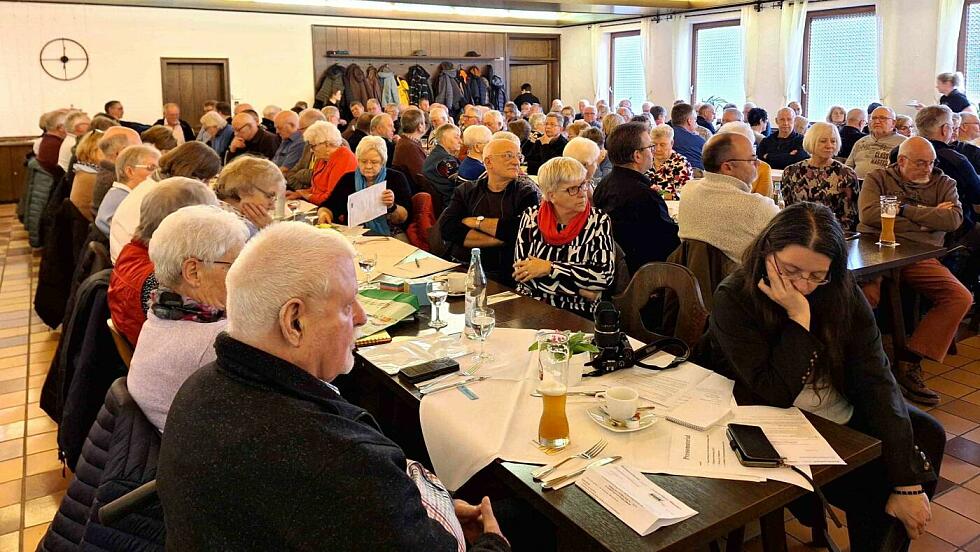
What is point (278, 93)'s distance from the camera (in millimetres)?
13922

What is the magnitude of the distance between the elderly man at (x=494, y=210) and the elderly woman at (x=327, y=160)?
5.30ft

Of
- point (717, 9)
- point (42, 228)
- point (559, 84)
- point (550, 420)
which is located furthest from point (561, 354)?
point (559, 84)

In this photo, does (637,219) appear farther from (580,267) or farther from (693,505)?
(693,505)

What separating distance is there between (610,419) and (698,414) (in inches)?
9.1

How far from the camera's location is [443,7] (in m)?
12.6

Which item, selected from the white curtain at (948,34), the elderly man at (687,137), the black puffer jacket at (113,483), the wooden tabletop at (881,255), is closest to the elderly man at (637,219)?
the wooden tabletop at (881,255)

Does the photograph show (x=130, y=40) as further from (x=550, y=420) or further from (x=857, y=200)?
(x=550, y=420)

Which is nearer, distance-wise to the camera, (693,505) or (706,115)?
(693,505)

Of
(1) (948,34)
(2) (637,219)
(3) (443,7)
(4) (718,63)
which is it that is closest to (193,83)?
(3) (443,7)

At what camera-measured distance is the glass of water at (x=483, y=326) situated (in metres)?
2.37

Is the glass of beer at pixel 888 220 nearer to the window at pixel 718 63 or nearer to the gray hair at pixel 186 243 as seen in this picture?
the gray hair at pixel 186 243

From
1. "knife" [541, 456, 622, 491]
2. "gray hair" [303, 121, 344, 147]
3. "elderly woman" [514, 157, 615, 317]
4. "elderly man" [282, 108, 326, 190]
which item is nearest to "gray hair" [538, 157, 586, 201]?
"elderly woman" [514, 157, 615, 317]

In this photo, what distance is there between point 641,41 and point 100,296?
13.9 metres

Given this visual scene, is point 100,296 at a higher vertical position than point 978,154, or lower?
lower
